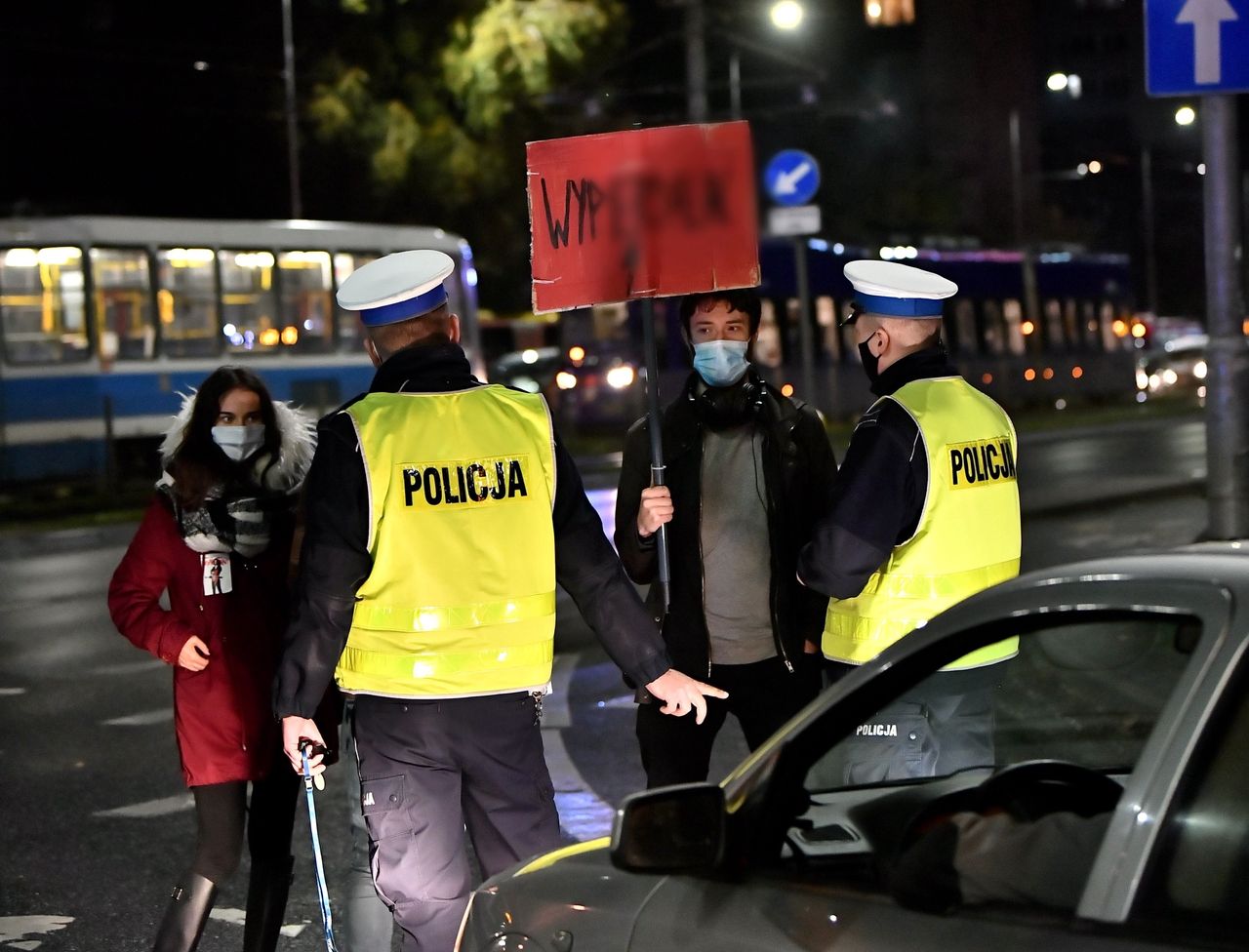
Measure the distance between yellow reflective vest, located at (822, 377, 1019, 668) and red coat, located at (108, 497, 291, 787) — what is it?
153 cm

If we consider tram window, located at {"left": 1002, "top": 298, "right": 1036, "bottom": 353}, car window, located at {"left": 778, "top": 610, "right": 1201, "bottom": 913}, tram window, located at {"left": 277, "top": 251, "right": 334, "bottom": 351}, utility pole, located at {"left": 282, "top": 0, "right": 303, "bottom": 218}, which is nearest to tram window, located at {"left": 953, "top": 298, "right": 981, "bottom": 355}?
tram window, located at {"left": 1002, "top": 298, "right": 1036, "bottom": 353}

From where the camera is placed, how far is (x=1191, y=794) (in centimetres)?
241

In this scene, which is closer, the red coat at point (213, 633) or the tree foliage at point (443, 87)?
the red coat at point (213, 633)

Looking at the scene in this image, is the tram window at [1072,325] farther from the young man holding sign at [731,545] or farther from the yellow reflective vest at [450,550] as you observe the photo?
the yellow reflective vest at [450,550]

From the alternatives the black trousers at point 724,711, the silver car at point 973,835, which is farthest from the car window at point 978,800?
the black trousers at point 724,711

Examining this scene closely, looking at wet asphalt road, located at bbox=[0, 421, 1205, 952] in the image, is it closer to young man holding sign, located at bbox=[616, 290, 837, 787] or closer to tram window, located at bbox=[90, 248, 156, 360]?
young man holding sign, located at bbox=[616, 290, 837, 787]

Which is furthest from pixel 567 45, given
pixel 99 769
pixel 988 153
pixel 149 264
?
pixel 988 153

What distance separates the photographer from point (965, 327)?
137ft

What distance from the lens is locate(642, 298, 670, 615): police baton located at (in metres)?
5.11

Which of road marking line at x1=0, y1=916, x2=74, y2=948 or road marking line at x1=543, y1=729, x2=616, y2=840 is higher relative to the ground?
road marking line at x1=0, y1=916, x2=74, y2=948

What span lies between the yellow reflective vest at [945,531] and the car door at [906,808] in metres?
1.10

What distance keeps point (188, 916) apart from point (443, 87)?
28577 millimetres

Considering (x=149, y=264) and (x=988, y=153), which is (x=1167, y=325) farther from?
(x=149, y=264)

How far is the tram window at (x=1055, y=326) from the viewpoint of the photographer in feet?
150
